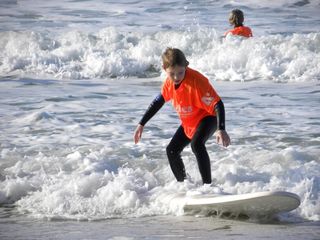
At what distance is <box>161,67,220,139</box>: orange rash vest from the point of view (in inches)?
246

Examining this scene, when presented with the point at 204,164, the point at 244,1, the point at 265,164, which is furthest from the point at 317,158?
the point at 244,1

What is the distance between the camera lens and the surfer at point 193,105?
20.1ft

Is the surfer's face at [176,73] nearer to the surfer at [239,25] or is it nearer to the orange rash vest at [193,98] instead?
the orange rash vest at [193,98]

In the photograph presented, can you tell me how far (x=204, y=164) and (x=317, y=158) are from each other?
198cm

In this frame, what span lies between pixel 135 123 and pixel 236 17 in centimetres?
605

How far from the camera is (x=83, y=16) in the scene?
22062 millimetres

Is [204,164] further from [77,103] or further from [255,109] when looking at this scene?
[77,103]

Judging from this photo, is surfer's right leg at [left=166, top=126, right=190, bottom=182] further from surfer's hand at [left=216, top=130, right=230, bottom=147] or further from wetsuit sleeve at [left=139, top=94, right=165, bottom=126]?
surfer's hand at [left=216, top=130, right=230, bottom=147]

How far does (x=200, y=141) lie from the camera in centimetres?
625

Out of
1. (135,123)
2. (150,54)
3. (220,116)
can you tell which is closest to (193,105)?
(220,116)

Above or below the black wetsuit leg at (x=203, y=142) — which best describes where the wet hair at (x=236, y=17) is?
above

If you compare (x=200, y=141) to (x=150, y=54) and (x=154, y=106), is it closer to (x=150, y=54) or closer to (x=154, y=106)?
(x=154, y=106)

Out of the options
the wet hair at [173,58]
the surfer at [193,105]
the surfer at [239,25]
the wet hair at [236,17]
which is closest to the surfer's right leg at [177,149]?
the surfer at [193,105]

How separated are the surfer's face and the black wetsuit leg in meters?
0.42
